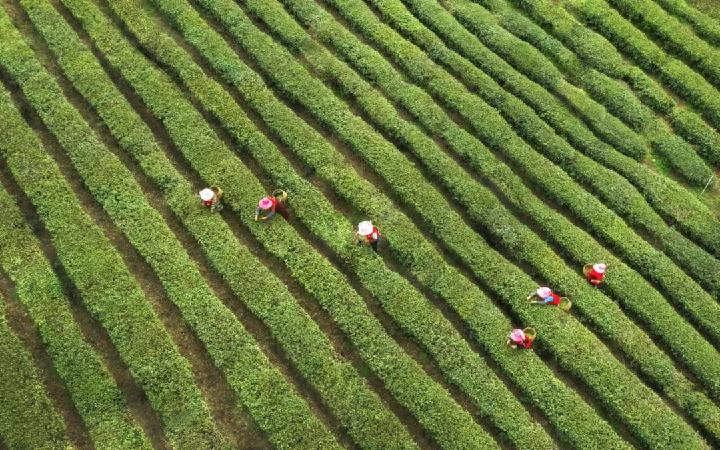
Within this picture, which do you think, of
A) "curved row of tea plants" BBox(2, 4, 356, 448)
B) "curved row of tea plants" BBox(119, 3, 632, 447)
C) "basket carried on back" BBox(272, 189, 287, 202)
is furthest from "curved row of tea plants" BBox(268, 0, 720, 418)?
"curved row of tea plants" BBox(2, 4, 356, 448)

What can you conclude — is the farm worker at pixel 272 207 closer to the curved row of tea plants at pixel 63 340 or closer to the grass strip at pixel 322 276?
the grass strip at pixel 322 276

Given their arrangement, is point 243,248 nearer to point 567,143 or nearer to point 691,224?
point 567,143

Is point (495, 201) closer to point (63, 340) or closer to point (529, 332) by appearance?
point (529, 332)

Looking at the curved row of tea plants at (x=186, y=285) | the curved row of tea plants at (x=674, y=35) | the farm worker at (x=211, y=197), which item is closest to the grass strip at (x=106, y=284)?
the curved row of tea plants at (x=186, y=285)

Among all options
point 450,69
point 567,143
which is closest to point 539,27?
point 450,69

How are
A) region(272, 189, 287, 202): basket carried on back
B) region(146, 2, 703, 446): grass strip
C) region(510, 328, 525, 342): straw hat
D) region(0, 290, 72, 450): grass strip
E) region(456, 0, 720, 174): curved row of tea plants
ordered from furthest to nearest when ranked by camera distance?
region(456, 0, 720, 174): curved row of tea plants, region(146, 2, 703, 446): grass strip, region(272, 189, 287, 202): basket carried on back, region(510, 328, 525, 342): straw hat, region(0, 290, 72, 450): grass strip

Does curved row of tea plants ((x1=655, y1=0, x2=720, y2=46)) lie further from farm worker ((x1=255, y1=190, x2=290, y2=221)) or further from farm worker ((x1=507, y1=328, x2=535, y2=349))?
farm worker ((x1=255, y1=190, x2=290, y2=221))

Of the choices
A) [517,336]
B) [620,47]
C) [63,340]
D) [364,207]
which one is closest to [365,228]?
[364,207]
